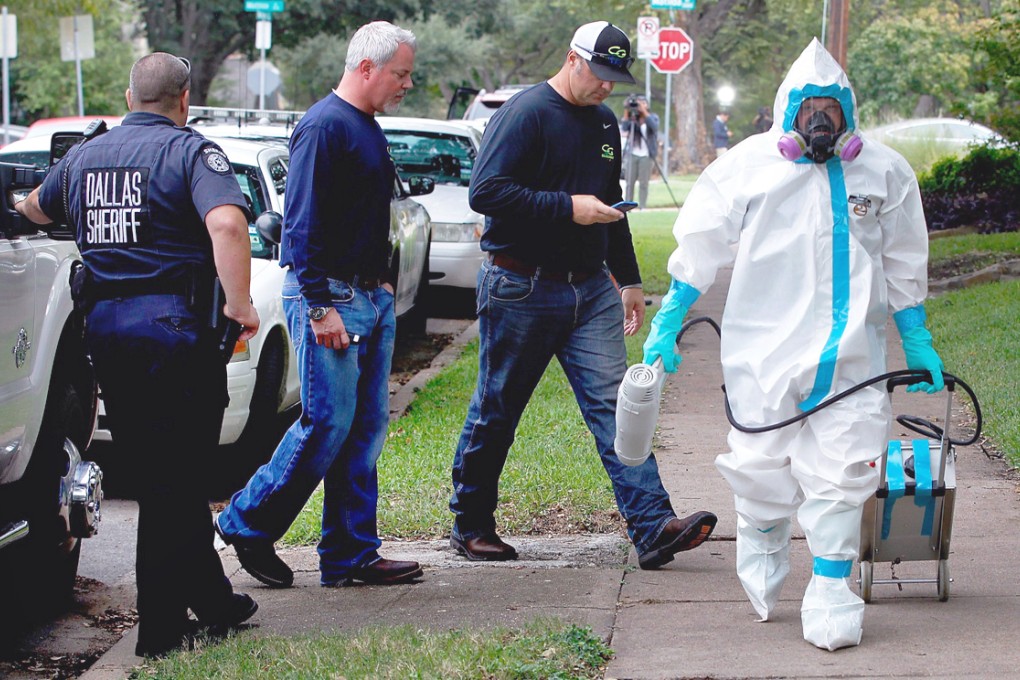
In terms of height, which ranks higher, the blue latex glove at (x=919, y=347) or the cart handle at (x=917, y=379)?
the blue latex glove at (x=919, y=347)

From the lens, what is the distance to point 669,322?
14.8 ft

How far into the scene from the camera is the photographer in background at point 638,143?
2302 centimetres

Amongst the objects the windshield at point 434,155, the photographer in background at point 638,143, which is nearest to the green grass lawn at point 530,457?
the windshield at point 434,155

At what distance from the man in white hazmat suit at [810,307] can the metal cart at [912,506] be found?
237mm

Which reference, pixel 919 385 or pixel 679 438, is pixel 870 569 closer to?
pixel 919 385

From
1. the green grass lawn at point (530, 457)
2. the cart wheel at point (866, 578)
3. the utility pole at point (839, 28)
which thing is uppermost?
the utility pole at point (839, 28)

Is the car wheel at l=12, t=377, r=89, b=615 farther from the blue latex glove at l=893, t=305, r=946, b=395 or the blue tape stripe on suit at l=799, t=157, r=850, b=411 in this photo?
the blue latex glove at l=893, t=305, r=946, b=395

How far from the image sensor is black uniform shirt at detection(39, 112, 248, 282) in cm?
455

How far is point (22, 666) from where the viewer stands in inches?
201

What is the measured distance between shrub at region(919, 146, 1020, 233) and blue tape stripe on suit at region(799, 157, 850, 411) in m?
12.7

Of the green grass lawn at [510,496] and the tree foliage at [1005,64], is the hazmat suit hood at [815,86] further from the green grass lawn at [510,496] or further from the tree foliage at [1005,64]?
the tree foliage at [1005,64]

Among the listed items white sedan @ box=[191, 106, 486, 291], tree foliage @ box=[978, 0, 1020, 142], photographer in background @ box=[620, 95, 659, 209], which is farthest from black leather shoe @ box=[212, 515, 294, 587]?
photographer in background @ box=[620, 95, 659, 209]

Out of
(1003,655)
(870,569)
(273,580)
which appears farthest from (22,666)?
(1003,655)

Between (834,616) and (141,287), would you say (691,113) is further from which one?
(834,616)
